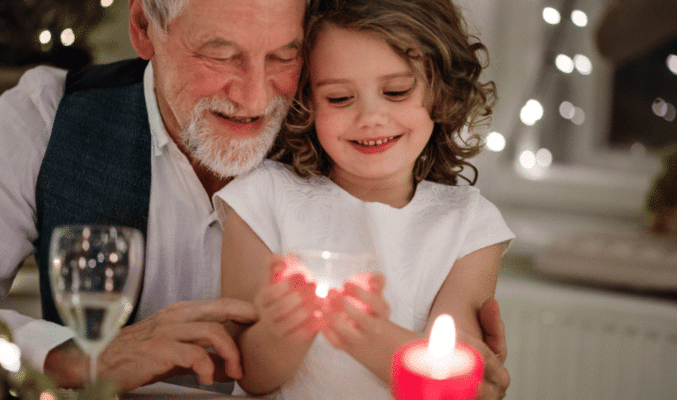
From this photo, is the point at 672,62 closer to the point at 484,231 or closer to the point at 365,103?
the point at 484,231

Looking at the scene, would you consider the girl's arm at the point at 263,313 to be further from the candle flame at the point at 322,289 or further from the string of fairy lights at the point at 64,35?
the string of fairy lights at the point at 64,35

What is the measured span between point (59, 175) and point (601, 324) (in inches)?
60.8

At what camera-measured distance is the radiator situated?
162cm

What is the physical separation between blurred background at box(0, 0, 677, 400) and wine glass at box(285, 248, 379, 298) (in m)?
1.06

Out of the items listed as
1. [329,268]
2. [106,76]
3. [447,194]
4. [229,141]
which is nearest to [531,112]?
[447,194]

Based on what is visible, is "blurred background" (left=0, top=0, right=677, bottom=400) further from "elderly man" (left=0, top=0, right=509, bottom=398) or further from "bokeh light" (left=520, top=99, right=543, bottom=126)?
"elderly man" (left=0, top=0, right=509, bottom=398)

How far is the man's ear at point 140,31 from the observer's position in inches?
47.9

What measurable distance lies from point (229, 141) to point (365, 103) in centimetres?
29

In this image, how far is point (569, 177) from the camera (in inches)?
81.9

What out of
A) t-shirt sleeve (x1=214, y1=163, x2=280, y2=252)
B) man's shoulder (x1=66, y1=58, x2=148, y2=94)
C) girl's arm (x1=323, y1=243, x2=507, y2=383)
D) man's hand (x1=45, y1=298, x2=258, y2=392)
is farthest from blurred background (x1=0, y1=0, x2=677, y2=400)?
man's hand (x1=45, y1=298, x2=258, y2=392)

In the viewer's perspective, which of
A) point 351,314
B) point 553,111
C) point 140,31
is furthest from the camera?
point 553,111

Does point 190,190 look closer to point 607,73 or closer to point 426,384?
point 426,384

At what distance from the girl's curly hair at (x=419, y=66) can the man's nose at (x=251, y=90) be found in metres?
0.07

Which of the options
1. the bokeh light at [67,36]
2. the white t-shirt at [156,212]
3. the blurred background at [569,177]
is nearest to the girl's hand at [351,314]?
the white t-shirt at [156,212]
